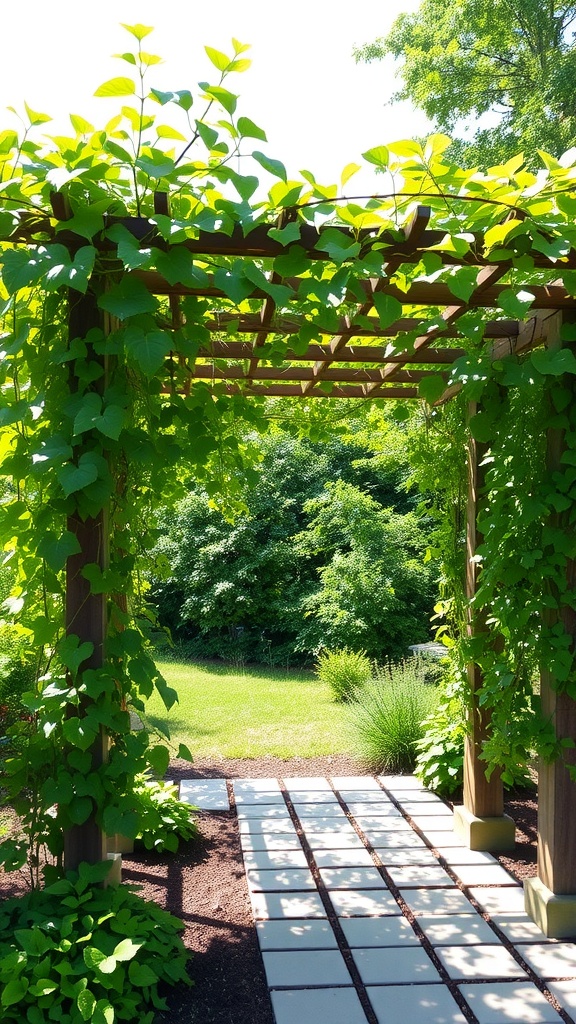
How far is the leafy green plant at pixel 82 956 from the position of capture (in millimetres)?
2080

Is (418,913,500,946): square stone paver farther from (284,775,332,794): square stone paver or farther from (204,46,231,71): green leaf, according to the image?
(204,46,231,71): green leaf

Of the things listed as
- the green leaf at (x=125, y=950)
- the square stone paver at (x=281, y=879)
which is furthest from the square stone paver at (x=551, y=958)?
the green leaf at (x=125, y=950)

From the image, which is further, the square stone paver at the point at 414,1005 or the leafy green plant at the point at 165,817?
the leafy green plant at the point at 165,817

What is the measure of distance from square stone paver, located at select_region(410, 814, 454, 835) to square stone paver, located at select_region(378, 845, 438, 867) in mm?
258

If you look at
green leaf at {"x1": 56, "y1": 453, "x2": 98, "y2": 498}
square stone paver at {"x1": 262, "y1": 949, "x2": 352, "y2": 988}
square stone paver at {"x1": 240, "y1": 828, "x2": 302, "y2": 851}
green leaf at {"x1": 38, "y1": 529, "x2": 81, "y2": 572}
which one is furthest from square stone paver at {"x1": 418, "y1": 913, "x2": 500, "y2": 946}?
green leaf at {"x1": 56, "y1": 453, "x2": 98, "y2": 498}

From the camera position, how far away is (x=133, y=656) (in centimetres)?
241

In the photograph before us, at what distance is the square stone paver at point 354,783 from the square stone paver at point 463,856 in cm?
97

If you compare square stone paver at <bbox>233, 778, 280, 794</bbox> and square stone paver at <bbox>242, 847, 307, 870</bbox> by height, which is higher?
square stone paver at <bbox>233, 778, 280, 794</bbox>

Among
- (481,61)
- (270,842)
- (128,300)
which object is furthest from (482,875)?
(481,61)

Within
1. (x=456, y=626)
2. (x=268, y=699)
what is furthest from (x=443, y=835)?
(x=268, y=699)

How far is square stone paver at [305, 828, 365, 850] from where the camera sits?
3.90m

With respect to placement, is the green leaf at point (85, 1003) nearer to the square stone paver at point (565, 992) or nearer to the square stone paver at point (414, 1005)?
the square stone paver at point (414, 1005)

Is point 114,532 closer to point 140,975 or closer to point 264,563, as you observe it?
point 140,975

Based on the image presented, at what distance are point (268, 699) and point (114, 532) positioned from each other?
5750mm
